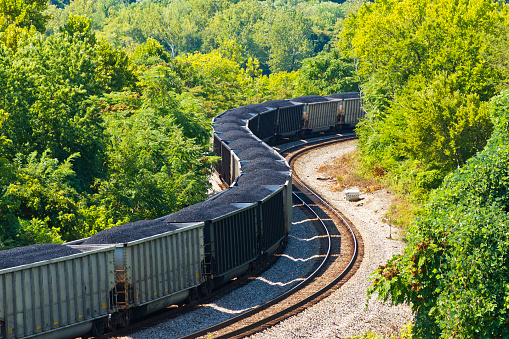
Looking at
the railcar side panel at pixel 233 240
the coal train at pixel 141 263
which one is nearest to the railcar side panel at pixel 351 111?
the coal train at pixel 141 263

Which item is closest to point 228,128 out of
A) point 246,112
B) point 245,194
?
point 246,112

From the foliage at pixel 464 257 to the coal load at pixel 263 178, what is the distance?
1100 centimetres

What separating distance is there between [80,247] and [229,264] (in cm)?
596

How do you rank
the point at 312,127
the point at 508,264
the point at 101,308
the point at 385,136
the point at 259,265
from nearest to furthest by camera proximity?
the point at 508,264
the point at 101,308
the point at 259,265
the point at 385,136
the point at 312,127

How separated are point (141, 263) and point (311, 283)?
7.42m

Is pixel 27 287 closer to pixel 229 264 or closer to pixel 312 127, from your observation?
pixel 229 264

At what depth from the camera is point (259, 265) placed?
75.9 feet

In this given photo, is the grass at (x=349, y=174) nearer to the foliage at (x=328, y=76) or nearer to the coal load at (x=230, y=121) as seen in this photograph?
the coal load at (x=230, y=121)

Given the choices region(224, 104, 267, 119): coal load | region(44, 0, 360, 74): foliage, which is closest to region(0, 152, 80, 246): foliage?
region(224, 104, 267, 119): coal load

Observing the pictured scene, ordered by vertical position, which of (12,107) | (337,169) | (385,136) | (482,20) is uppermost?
(482,20)

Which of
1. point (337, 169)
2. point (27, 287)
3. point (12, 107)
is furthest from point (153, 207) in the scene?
point (337, 169)

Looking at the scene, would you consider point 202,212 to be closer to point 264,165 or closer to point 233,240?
point 233,240

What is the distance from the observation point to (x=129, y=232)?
17.2m

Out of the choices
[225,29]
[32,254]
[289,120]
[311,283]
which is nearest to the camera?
[32,254]
